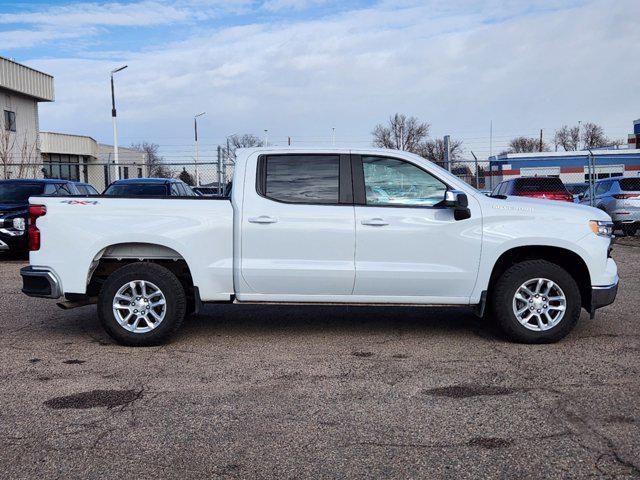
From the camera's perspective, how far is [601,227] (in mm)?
6305

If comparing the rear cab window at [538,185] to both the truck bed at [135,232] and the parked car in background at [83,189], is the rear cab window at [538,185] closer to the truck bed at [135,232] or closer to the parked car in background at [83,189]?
the parked car in background at [83,189]

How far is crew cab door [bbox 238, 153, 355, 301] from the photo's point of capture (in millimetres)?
6203

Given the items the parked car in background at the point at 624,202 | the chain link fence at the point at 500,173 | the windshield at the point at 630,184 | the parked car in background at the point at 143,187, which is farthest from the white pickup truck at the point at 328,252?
the windshield at the point at 630,184

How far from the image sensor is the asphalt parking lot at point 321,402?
12.0ft

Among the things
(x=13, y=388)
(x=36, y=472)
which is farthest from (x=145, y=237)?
(x=36, y=472)

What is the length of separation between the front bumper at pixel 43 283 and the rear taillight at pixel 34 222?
229 millimetres

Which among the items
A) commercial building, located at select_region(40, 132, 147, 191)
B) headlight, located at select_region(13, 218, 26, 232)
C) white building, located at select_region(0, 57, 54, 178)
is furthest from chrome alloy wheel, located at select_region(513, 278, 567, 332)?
commercial building, located at select_region(40, 132, 147, 191)

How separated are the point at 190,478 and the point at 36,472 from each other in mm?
838

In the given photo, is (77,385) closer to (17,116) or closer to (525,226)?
(525,226)

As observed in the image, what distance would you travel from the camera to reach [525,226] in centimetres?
620

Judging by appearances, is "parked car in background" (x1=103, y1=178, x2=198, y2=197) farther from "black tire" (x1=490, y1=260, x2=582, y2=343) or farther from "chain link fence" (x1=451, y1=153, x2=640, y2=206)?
"black tire" (x1=490, y1=260, x2=582, y2=343)

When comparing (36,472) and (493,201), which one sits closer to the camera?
(36,472)

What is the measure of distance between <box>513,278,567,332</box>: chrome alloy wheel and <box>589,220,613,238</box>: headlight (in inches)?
25.2

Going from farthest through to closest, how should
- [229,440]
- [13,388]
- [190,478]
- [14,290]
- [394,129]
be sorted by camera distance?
[394,129]
[14,290]
[13,388]
[229,440]
[190,478]
